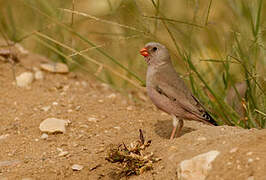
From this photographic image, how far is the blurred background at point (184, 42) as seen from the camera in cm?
380

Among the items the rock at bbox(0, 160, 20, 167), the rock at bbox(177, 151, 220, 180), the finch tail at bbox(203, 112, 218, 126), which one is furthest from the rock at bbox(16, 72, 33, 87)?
the rock at bbox(177, 151, 220, 180)

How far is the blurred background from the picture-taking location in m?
3.80

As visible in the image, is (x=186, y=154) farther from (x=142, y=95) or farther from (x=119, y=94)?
(x=142, y=95)

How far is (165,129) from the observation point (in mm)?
4176

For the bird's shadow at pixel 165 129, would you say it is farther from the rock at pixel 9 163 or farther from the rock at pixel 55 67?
the rock at pixel 55 67

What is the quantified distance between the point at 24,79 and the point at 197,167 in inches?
104

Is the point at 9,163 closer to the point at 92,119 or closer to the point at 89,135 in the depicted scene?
the point at 89,135

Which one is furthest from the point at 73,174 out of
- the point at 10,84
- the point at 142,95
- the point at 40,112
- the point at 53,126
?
the point at 142,95

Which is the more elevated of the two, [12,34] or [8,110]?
[12,34]

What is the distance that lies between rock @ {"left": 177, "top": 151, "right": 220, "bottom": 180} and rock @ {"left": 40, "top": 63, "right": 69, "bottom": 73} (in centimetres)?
269

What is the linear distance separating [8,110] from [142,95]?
6.02ft

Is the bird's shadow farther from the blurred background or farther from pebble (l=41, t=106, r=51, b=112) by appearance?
pebble (l=41, t=106, r=51, b=112)

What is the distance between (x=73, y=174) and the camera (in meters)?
3.29

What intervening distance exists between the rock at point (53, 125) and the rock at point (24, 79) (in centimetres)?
83
